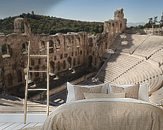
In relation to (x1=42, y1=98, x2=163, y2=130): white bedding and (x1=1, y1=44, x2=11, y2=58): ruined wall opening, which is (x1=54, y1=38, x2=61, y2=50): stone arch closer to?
(x1=1, y1=44, x2=11, y2=58): ruined wall opening

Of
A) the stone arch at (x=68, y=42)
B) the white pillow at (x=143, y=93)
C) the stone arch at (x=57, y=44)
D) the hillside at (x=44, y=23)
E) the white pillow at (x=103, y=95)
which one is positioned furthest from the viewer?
the stone arch at (x=68, y=42)

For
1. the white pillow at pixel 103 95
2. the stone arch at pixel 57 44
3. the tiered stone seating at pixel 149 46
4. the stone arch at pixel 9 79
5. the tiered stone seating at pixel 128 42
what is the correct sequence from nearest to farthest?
the white pillow at pixel 103 95 < the stone arch at pixel 9 79 < the tiered stone seating at pixel 149 46 < the stone arch at pixel 57 44 < the tiered stone seating at pixel 128 42

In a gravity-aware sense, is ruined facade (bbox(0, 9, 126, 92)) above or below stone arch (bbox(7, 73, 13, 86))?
above

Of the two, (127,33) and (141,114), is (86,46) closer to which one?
(127,33)

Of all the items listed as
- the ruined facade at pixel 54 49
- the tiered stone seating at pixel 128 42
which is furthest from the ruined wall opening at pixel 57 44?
the tiered stone seating at pixel 128 42

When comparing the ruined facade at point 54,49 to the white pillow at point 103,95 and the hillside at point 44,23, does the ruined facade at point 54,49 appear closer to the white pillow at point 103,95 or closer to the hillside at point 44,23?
the hillside at point 44,23

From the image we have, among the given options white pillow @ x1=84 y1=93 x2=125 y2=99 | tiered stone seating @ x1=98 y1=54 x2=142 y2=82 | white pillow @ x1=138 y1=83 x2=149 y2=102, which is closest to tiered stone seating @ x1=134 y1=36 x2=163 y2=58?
tiered stone seating @ x1=98 y1=54 x2=142 y2=82

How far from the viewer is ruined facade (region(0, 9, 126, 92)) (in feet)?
42.8

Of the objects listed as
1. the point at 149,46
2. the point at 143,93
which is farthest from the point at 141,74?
the point at 143,93

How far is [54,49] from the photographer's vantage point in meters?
15.8

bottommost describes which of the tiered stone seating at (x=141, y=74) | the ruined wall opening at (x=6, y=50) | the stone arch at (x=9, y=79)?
the stone arch at (x=9, y=79)

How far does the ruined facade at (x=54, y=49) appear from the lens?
1303cm

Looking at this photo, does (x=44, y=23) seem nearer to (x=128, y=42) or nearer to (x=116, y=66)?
(x=116, y=66)

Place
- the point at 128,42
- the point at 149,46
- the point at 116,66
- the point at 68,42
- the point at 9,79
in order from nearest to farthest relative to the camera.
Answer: the point at 9,79, the point at 116,66, the point at 149,46, the point at 68,42, the point at 128,42
